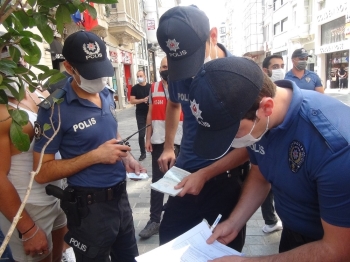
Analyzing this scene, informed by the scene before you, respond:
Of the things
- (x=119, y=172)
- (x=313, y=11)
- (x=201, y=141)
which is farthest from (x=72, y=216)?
(x=313, y=11)

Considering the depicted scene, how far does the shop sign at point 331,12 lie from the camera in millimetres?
18092

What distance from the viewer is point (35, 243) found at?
1.65 metres

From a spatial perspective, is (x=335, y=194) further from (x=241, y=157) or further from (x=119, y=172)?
(x=119, y=172)

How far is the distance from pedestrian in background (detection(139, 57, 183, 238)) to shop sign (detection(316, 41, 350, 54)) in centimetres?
1845

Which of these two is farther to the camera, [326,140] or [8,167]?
[8,167]

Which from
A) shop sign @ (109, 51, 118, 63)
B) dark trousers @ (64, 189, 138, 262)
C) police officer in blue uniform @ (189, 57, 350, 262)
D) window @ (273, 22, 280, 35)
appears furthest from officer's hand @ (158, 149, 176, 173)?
window @ (273, 22, 280, 35)

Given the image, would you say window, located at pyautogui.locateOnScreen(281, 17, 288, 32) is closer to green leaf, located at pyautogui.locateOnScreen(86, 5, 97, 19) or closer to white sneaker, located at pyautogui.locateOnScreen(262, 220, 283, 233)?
white sneaker, located at pyautogui.locateOnScreen(262, 220, 283, 233)

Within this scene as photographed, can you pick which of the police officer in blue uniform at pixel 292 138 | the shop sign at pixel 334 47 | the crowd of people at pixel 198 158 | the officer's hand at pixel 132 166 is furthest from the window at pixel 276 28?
the police officer in blue uniform at pixel 292 138

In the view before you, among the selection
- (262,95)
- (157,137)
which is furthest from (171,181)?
(157,137)

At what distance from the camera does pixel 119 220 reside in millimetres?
1803

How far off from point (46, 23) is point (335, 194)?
3.84 ft

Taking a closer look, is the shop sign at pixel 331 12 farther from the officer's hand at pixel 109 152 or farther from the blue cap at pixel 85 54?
the officer's hand at pixel 109 152

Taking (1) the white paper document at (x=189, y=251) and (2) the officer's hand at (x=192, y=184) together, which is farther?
(2) the officer's hand at (x=192, y=184)

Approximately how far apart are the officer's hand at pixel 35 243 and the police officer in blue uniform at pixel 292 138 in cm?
109
